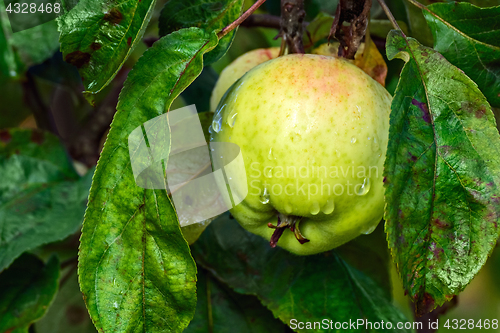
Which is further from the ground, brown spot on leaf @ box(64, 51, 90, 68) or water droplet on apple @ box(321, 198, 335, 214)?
brown spot on leaf @ box(64, 51, 90, 68)

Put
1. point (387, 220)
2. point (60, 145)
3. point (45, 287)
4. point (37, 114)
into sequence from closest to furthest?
1. point (387, 220)
2. point (45, 287)
3. point (60, 145)
4. point (37, 114)

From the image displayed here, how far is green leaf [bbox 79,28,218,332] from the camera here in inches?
18.3

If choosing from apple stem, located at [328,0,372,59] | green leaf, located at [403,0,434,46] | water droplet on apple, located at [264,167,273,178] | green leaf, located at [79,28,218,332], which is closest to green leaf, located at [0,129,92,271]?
green leaf, located at [79,28,218,332]

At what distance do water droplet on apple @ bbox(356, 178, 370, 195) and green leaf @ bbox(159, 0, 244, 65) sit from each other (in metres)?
0.24

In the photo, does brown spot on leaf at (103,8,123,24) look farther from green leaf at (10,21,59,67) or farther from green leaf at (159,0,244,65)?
green leaf at (10,21,59,67)

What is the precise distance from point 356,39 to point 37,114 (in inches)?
34.2

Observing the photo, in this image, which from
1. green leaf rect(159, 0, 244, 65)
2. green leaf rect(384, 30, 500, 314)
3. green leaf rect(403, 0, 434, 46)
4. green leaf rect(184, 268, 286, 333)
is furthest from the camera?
green leaf rect(184, 268, 286, 333)

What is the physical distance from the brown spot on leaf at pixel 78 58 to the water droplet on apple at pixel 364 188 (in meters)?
0.33

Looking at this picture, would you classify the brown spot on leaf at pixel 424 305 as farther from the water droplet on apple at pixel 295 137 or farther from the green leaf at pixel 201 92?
the green leaf at pixel 201 92

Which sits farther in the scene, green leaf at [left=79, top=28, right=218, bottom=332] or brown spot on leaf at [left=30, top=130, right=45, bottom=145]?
brown spot on leaf at [left=30, top=130, right=45, bottom=145]

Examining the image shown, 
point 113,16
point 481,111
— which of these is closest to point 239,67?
point 113,16

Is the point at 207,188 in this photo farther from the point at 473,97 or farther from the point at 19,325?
the point at 19,325

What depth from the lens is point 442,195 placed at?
0.46 metres

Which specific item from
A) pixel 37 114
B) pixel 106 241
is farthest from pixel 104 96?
pixel 106 241
